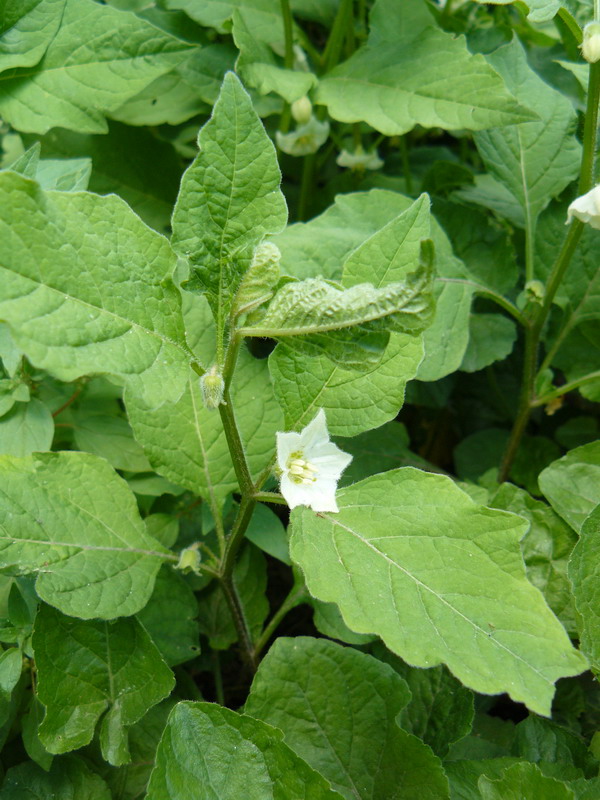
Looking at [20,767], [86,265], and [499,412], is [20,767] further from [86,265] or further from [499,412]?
[499,412]

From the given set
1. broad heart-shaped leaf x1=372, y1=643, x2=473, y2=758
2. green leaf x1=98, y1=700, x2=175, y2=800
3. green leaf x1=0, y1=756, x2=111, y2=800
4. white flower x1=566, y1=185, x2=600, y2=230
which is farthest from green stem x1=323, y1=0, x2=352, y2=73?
green leaf x1=0, y1=756, x2=111, y2=800

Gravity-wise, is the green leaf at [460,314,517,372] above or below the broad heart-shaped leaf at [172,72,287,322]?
below

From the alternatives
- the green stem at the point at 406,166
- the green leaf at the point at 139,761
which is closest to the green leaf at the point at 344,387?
the green leaf at the point at 139,761

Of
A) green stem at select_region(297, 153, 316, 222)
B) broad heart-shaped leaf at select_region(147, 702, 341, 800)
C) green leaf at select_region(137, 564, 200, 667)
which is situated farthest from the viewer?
green stem at select_region(297, 153, 316, 222)

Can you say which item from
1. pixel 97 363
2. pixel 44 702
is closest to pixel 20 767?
pixel 44 702

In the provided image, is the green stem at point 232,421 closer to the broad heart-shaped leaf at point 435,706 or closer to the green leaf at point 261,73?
the broad heart-shaped leaf at point 435,706

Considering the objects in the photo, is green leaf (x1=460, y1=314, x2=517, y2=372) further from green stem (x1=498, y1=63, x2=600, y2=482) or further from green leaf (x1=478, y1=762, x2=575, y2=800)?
green leaf (x1=478, y1=762, x2=575, y2=800)
